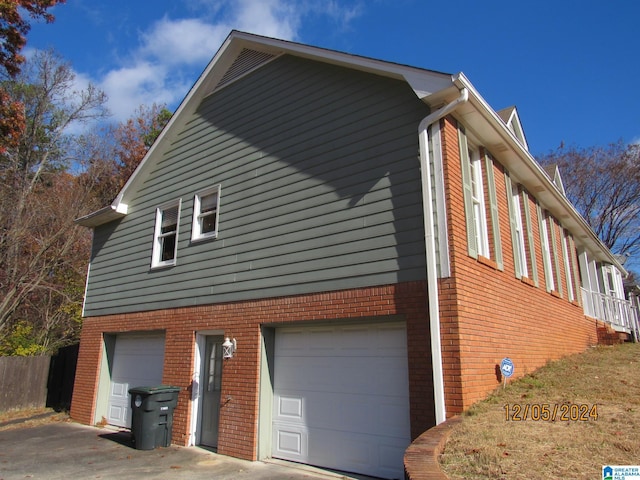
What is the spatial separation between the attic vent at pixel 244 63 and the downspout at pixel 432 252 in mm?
4962

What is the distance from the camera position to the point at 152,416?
9.35 m

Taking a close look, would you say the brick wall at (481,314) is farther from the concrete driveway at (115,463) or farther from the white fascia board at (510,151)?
the concrete driveway at (115,463)

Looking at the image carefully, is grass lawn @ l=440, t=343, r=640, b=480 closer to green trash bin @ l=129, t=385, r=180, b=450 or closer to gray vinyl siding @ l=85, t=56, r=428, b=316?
gray vinyl siding @ l=85, t=56, r=428, b=316

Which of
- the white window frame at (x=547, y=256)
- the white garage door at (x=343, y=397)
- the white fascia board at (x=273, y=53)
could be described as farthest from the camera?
the white window frame at (x=547, y=256)

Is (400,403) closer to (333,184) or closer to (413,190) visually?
(413,190)

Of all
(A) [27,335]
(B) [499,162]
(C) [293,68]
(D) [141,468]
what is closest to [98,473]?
(D) [141,468]

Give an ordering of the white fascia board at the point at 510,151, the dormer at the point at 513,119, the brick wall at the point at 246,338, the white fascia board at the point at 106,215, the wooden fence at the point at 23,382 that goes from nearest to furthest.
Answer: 1. the brick wall at the point at 246,338
2. the white fascia board at the point at 510,151
3. the dormer at the point at 513,119
4. the white fascia board at the point at 106,215
5. the wooden fence at the point at 23,382

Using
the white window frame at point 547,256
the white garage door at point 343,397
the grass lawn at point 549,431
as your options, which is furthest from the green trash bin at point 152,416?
the white window frame at point 547,256

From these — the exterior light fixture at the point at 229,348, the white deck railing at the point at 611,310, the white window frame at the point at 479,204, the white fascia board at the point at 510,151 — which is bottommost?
the exterior light fixture at the point at 229,348

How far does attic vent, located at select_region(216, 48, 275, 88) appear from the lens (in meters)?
10.7

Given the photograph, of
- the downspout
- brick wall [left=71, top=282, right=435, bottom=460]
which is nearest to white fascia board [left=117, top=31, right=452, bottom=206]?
the downspout

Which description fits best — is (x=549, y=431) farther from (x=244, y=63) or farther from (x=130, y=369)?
(x=130, y=369)
